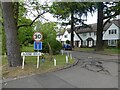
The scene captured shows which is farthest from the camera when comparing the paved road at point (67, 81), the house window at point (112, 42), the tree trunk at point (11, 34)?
the house window at point (112, 42)

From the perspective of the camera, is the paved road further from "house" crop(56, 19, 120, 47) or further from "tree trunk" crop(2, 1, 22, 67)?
"house" crop(56, 19, 120, 47)

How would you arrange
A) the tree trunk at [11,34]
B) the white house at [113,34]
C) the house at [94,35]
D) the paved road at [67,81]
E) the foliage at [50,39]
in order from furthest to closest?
the house at [94,35] < the white house at [113,34] < the foliage at [50,39] < the tree trunk at [11,34] < the paved road at [67,81]

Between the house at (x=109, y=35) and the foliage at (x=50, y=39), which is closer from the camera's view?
the foliage at (x=50, y=39)

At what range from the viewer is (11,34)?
51.7 ft

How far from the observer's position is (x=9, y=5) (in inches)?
610

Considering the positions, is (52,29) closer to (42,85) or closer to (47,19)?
(47,19)

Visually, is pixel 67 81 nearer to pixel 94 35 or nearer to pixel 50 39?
pixel 50 39

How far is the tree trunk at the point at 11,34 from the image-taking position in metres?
15.6

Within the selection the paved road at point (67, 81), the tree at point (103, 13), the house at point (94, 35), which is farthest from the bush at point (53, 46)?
the paved road at point (67, 81)

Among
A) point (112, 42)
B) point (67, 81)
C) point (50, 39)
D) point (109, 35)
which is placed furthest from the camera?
point (109, 35)

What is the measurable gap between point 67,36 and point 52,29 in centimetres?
4966

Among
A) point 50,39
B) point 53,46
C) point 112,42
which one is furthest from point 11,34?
point 112,42

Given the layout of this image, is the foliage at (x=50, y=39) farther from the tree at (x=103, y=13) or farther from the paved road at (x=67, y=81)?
the paved road at (x=67, y=81)

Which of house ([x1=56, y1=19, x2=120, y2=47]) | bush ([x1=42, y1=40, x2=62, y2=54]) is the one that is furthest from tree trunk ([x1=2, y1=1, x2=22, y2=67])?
house ([x1=56, y1=19, x2=120, y2=47])
